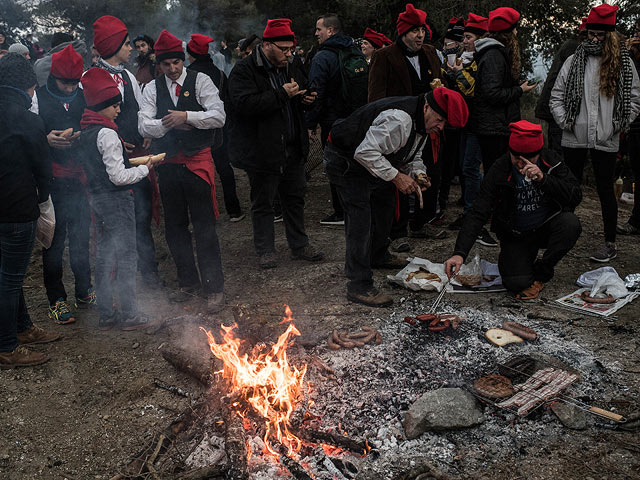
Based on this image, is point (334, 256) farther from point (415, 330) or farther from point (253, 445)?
point (253, 445)

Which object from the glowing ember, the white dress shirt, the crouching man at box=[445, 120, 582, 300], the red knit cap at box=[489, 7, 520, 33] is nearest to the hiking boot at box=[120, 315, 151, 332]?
the glowing ember

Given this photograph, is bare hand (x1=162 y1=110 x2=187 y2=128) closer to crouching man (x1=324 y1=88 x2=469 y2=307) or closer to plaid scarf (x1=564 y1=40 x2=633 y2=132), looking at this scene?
crouching man (x1=324 y1=88 x2=469 y2=307)

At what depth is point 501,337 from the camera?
14.2 ft

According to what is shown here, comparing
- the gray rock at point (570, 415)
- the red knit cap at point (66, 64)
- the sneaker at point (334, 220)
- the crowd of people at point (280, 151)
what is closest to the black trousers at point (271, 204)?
the crowd of people at point (280, 151)

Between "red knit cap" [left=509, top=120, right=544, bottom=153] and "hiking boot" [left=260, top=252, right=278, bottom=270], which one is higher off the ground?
"red knit cap" [left=509, top=120, right=544, bottom=153]

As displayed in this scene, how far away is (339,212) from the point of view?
304 inches

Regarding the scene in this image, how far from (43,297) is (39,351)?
1.46 meters

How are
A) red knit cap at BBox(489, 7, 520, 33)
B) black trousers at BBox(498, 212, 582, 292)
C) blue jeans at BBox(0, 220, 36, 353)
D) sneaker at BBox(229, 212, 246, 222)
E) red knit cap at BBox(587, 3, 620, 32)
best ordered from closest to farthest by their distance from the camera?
blue jeans at BBox(0, 220, 36, 353)
black trousers at BBox(498, 212, 582, 292)
red knit cap at BBox(587, 3, 620, 32)
red knit cap at BBox(489, 7, 520, 33)
sneaker at BBox(229, 212, 246, 222)

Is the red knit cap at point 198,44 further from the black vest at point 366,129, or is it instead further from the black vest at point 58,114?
the black vest at point 366,129

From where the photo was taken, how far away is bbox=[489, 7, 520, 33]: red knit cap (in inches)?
239

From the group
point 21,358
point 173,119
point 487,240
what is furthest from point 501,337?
point 21,358

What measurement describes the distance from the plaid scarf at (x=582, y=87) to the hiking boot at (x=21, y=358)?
5791 millimetres

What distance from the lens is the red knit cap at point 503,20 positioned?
6078 millimetres

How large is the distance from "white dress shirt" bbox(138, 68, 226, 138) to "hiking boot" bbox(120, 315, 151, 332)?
5.68 ft
